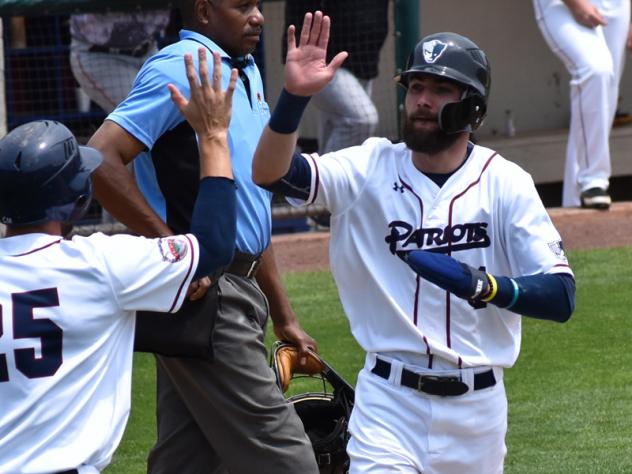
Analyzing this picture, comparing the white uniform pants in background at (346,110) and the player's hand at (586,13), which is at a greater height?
the player's hand at (586,13)

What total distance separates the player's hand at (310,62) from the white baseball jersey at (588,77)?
504 cm

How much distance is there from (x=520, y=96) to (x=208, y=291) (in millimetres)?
8032

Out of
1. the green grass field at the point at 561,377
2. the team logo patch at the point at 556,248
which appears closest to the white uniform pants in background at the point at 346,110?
the green grass field at the point at 561,377

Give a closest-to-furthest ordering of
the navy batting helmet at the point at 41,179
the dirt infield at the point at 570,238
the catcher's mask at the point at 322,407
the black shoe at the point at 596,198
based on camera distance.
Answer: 1. the navy batting helmet at the point at 41,179
2. the catcher's mask at the point at 322,407
3. the dirt infield at the point at 570,238
4. the black shoe at the point at 596,198

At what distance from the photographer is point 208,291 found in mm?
4113

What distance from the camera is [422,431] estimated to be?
3828 mm

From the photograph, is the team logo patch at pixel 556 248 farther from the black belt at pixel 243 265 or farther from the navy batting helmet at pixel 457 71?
the black belt at pixel 243 265

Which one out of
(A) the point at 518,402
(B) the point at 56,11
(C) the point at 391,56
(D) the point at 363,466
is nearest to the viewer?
(D) the point at 363,466

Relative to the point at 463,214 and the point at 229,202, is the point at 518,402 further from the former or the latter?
the point at 229,202

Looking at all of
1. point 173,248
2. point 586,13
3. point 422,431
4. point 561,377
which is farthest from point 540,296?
point 586,13

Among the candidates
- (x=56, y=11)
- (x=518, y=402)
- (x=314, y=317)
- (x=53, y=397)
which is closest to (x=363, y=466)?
(x=53, y=397)

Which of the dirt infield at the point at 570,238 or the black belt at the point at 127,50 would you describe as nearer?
the black belt at the point at 127,50

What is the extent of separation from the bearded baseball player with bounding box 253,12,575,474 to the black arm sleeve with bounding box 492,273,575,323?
0.05 ft

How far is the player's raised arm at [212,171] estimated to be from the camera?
3.44 m
